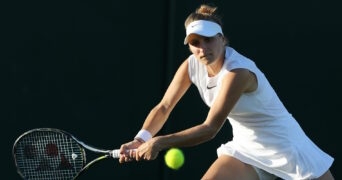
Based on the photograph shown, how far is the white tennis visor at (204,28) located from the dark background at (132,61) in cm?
129

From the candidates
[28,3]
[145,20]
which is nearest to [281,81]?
[145,20]

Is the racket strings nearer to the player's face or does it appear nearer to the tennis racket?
the tennis racket

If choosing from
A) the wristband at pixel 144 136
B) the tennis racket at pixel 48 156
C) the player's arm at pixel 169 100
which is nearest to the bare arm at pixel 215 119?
the wristband at pixel 144 136

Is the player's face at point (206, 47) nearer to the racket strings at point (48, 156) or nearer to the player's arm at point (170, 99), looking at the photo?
the player's arm at point (170, 99)

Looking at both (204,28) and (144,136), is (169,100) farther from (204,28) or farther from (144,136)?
(204,28)

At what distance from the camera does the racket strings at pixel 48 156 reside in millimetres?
3832

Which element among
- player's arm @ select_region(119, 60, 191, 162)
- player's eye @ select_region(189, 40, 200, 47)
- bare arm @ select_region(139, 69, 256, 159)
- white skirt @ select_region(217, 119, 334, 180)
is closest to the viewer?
bare arm @ select_region(139, 69, 256, 159)

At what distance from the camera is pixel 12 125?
473 centimetres

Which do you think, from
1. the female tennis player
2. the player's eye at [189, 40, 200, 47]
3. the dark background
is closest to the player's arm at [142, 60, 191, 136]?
the female tennis player

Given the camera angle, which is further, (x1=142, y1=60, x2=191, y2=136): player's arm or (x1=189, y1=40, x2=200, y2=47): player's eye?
(x1=142, y1=60, x2=191, y2=136): player's arm

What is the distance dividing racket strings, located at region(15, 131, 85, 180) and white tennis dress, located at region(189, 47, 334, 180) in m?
0.78

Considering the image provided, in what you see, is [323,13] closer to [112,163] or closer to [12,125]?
[112,163]

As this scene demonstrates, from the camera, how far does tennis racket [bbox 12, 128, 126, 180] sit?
3.83 m

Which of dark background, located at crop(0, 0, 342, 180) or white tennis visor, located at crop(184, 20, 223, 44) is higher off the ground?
white tennis visor, located at crop(184, 20, 223, 44)
